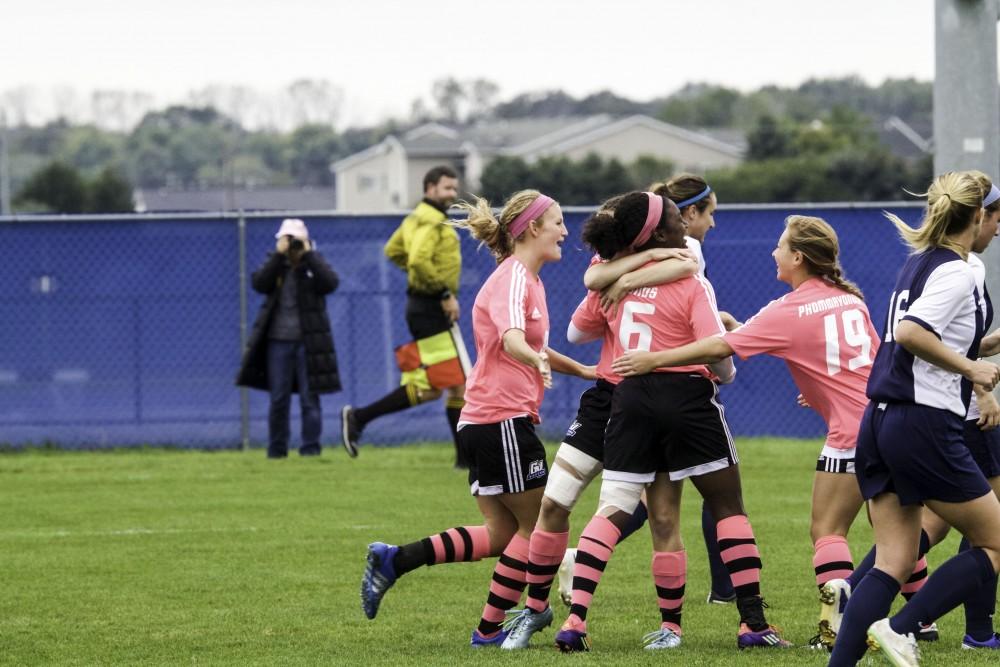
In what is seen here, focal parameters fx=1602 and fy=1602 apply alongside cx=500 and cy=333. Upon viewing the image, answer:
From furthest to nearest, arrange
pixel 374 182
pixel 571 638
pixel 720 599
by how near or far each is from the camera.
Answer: pixel 374 182 → pixel 720 599 → pixel 571 638

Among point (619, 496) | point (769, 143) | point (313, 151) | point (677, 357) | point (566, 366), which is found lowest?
point (619, 496)

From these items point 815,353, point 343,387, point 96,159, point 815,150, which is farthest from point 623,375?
point 96,159

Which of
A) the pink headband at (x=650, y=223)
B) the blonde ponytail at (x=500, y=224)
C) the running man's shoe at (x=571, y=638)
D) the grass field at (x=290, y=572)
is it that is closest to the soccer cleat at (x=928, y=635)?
the grass field at (x=290, y=572)

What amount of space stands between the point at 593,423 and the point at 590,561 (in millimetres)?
639

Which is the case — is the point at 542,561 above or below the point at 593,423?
below

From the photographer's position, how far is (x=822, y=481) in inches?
247

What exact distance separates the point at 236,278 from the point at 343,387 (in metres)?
1.39

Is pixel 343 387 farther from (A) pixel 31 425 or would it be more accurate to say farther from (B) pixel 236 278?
(A) pixel 31 425

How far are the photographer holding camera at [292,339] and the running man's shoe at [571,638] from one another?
7258 mm

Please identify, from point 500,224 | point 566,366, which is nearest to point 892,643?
point 566,366

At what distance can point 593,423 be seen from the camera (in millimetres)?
6582

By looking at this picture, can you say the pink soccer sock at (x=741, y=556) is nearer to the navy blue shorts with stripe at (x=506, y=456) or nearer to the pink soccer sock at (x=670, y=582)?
the pink soccer sock at (x=670, y=582)

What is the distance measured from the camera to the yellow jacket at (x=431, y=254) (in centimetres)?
1214

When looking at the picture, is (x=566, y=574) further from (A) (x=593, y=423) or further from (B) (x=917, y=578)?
(B) (x=917, y=578)
